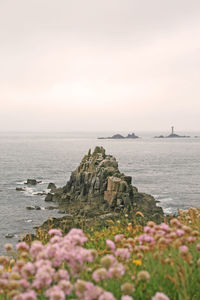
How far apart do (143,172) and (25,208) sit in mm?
46763

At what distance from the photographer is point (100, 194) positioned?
157ft

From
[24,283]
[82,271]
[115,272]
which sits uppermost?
[115,272]

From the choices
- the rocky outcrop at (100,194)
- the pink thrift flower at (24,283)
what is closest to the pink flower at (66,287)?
the pink thrift flower at (24,283)

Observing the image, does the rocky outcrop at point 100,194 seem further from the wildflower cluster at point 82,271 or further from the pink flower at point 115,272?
the pink flower at point 115,272

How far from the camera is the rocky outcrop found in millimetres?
42000

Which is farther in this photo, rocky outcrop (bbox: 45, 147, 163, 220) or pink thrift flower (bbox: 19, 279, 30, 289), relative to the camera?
rocky outcrop (bbox: 45, 147, 163, 220)

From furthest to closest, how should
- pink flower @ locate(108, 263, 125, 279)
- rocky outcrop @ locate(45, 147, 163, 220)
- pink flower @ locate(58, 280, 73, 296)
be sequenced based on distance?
1. rocky outcrop @ locate(45, 147, 163, 220)
2. pink flower @ locate(108, 263, 125, 279)
3. pink flower @ locate(58, 280, 73, 296)

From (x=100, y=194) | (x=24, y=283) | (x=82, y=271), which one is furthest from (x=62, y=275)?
(x=100, y=194)

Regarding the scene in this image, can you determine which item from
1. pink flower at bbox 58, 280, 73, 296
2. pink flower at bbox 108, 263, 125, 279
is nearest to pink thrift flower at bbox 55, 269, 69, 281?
pink flower at bbox 58, 280, 73, 296

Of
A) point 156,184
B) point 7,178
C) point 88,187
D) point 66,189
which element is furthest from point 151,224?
point 7,178

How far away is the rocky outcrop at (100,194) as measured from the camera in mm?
42000

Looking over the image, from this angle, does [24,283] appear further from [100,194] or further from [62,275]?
[100,194]

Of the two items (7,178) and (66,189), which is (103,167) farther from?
(7,178)

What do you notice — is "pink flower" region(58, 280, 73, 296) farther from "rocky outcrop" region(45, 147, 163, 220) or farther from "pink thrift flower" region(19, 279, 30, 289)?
"rocky outcrop" region(45, 147, 163, 220)
